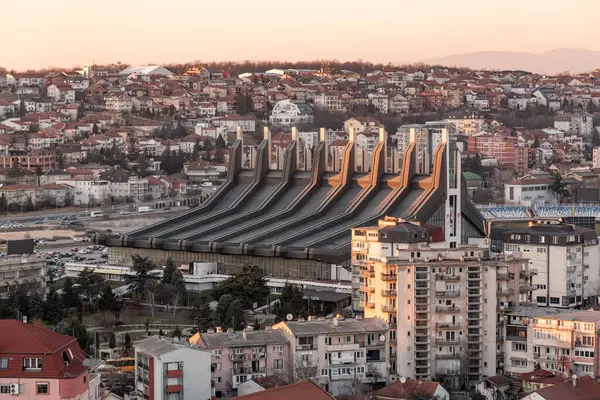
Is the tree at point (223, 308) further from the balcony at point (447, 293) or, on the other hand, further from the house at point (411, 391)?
the house at point (411, 391)

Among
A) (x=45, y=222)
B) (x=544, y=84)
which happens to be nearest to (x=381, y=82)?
(x=544, y=84)

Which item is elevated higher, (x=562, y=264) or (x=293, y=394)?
(x=562, y=264)

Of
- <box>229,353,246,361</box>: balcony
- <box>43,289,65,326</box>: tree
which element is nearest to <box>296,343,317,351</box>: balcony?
<box>229,353,246,361</box>: balcony

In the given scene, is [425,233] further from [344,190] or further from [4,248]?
[4,248]

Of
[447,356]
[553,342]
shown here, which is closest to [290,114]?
[447,356]

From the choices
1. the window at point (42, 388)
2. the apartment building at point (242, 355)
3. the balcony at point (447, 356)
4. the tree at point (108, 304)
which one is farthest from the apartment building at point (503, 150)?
the window at point (42, 388)

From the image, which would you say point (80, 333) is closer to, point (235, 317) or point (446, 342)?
point (235, 317)

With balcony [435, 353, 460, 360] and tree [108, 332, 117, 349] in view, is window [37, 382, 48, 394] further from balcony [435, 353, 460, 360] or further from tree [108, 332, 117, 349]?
balcony [435, 353, 460, 360]
